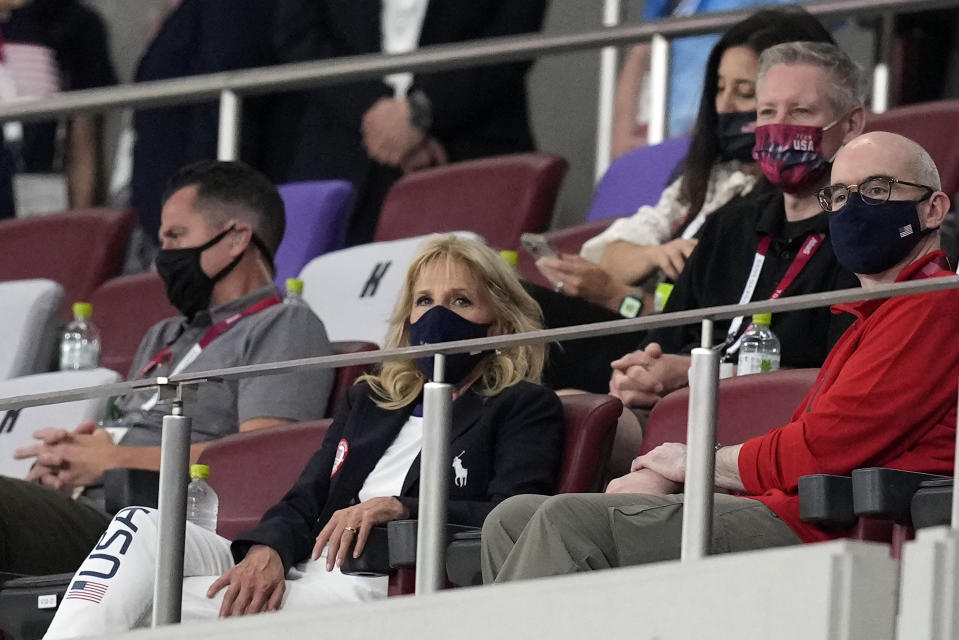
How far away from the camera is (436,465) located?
3045 mm

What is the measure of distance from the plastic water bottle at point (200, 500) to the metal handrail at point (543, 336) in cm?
38

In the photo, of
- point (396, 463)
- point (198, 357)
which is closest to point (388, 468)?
point (396, 463)

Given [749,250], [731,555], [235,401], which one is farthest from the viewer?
[235,401]

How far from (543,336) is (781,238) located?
1.16 meters

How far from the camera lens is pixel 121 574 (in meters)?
3.43

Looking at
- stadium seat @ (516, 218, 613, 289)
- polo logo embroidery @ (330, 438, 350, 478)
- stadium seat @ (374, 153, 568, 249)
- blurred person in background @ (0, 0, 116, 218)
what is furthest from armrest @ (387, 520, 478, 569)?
blurred person in background @ (0, 0, 116, 218)

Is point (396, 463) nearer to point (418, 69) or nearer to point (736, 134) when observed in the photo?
point (736, 134)

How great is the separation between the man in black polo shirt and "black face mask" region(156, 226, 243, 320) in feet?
3.85

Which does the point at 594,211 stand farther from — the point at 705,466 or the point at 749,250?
the point at 705,466

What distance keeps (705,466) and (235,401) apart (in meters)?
1.78

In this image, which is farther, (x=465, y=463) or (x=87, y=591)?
(x=465, y=463)

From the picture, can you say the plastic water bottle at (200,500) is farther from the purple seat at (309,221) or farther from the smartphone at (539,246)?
the purple seat at (309,221)

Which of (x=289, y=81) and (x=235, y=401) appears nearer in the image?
(x=235, y=401)

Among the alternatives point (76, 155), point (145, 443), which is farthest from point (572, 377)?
point (76, 155)
